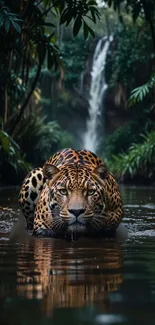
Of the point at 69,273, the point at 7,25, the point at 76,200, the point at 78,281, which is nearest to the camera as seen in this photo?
the point at 78,281

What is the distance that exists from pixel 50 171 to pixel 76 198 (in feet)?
2.36

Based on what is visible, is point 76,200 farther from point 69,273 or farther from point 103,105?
point 103,105

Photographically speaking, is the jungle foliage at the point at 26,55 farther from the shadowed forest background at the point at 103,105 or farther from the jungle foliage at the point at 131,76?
the jungle foliage at the point at 131,76

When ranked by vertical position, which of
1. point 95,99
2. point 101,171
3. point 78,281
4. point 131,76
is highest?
point 131,76

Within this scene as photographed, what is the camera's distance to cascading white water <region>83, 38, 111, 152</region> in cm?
3272

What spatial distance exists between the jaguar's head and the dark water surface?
0.51ft

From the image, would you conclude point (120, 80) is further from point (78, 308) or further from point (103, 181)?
point (78, 308)

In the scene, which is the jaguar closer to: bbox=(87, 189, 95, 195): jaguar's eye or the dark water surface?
bbox=(87, 189, 95, 195): jaguar's eye

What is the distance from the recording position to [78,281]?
4.06m

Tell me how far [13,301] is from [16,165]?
1393cm

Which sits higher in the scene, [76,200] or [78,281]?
[76,200]

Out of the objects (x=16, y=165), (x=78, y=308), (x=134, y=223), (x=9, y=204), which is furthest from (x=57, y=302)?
(x=16, y=165)

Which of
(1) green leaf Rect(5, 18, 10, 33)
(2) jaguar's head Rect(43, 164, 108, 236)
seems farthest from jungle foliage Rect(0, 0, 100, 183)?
(2) jaguar's head Rect(43, 164, 108, 236)

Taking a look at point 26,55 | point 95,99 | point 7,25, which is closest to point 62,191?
point 7,25
